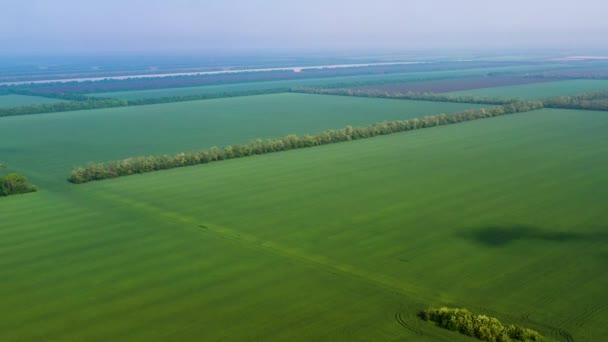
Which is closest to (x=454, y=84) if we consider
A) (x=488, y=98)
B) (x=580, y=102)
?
(x=488, y=98)

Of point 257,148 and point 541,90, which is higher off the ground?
point 257,148

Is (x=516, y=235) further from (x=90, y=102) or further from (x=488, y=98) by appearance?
(x=90, y=102)

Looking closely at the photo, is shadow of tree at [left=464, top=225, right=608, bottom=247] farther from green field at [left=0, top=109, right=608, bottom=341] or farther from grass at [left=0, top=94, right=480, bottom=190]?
grass at [left=0, top=94, right=480, bottom=190]

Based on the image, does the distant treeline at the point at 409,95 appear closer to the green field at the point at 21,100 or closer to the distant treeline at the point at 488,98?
the distant treeline at the point at 488,98

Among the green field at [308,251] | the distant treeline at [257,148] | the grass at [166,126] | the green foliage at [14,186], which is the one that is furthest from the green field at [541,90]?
the green foliage at [14,186]

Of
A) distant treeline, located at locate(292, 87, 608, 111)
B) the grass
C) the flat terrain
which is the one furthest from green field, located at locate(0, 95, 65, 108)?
the flat terrain

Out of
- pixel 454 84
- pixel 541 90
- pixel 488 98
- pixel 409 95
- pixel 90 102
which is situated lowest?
pixel 541 90
